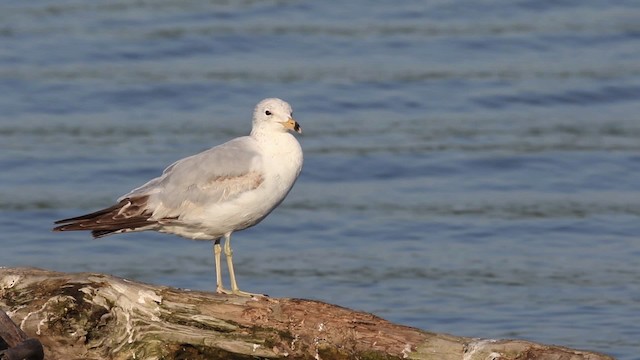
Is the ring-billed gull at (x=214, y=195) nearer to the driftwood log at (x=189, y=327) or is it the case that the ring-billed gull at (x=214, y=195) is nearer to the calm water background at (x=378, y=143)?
the driftwood log at (x=189, y=327)

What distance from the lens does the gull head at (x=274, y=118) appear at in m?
8.80

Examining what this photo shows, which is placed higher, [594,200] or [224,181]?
[594,200]

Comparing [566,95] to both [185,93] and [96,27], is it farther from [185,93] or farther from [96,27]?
[96,27]

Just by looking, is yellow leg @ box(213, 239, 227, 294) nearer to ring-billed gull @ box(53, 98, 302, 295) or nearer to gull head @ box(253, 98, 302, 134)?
ring-billed gull @ box(53, 98, 302, 295)

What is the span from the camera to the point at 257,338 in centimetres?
740

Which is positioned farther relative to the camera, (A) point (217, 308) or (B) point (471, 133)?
(B) point (471, 133)

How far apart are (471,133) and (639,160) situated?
6.42 feet

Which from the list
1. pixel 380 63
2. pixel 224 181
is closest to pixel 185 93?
pixel 380 63

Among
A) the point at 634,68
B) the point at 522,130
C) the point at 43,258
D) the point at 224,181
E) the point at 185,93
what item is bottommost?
the point at 43,258

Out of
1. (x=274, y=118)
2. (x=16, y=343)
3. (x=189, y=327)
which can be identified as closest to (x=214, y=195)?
(x=274, y=118)

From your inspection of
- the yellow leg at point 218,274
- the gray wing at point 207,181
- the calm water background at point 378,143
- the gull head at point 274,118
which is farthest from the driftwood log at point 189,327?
the calm water background at point 378,143

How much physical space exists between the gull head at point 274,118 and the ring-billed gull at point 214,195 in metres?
0.05

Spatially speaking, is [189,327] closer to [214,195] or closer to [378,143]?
[214,195]

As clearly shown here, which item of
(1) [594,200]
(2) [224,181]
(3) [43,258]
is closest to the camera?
(2) [224,181]
